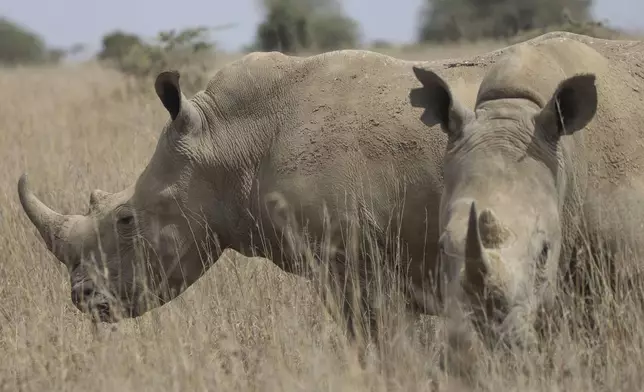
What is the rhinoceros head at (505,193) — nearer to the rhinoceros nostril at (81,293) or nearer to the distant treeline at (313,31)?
the rhinoceros nostril at (81,293)

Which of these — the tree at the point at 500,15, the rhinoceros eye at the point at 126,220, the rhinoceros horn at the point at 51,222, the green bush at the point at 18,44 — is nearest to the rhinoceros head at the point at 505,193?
the rhinoceros eye at the point at 126,220

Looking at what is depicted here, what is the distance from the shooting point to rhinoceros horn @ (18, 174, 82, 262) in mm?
6465

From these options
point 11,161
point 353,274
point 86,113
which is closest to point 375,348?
point 353,274

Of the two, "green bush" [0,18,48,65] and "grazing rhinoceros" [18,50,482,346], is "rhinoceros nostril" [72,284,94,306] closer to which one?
"grazing rhinoceros" [18,50,482,346]

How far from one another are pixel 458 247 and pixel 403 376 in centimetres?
65

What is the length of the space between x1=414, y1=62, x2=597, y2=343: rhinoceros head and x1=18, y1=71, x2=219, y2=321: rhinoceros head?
1.66 metres

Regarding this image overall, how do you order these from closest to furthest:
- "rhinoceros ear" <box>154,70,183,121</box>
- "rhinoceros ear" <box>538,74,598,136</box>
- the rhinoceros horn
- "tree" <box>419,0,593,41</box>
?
"rhinoceros ear" <box>538,74,598,136</box>
"rhinoceros ear" <box>154,70,183,121</box>
the rhinoceros horn
"tree" <box>419,0,593,41</box>

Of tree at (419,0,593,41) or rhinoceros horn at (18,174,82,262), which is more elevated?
rhinoceros horn at (18,174,82,262)

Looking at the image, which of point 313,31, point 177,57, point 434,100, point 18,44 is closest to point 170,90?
point 434,100

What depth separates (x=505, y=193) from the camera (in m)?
4.29

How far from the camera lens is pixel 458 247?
4.17 m

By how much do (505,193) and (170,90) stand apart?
88.5 inches

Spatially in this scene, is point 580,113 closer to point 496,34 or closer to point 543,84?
point 543,84

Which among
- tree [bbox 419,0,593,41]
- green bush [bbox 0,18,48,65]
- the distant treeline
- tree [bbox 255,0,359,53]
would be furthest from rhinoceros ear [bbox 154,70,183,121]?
green bush [bbox 0,18,48,65]
